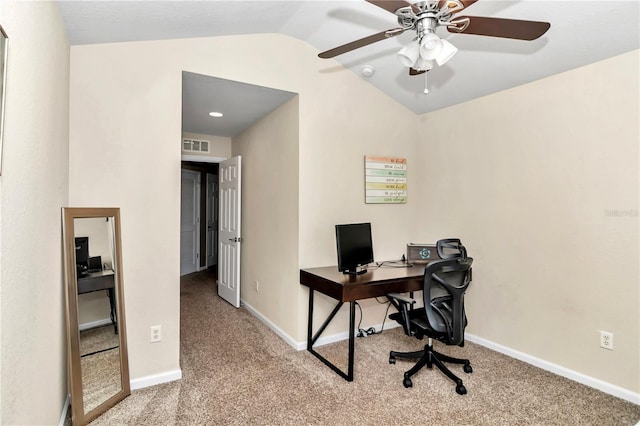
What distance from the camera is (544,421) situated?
6.82 feet

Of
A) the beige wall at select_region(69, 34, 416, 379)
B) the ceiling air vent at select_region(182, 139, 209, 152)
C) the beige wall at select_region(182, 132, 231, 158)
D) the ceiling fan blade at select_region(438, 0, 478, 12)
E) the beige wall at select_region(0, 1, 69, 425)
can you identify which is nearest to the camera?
the beige wall at select_region(0, 1, 69, 425)

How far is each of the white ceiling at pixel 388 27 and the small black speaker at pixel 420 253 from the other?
60.2 inches

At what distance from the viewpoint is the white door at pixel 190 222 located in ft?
21.4

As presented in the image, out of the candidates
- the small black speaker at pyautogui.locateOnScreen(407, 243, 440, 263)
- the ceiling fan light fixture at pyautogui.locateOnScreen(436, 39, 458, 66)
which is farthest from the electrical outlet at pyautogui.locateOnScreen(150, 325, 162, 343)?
the ceiling fan light fixture at pyautogui.locateOnScreen(436, 39, 458, 66)

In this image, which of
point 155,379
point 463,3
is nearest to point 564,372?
point 463,3

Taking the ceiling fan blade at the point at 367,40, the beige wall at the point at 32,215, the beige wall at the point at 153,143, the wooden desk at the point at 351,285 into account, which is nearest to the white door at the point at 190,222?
the beige wall at the point at 153,143

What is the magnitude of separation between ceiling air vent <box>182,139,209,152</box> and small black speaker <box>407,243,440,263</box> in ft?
10.2

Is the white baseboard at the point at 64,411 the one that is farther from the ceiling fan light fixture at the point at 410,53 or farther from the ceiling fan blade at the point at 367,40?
the ceiling fan light fixture at the point at 410,53

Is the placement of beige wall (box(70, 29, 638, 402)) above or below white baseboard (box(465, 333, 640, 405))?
above

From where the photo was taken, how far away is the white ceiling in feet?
6.72

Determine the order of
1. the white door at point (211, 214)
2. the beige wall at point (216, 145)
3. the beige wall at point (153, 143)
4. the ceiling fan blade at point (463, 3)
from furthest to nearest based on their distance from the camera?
the white door at point (211, 214) < the beige wall at point (216, 145) < the beige wall at point (153, 143) < the ceiling fan blade at point (463, 3)

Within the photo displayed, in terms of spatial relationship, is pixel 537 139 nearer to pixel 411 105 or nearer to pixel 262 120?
pixel 411 105

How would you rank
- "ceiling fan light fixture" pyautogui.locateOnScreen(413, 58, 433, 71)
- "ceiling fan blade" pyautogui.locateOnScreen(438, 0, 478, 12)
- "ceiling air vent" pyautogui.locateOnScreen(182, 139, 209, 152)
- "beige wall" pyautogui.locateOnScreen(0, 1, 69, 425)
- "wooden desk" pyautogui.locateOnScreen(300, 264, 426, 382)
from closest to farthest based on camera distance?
"beige wall" pyautogui.locateOnScreen(0, 1, 69, 425) → "ceiling fan blade" pyautogui.locateOnScreen(438, 0, 478, 12) → "ceiling fan light fixture" pyautogui.locateOnScreen(413, 58, 433, 71) → "wooden desk" pyautogui.locateOnScreen(300, 264, 426, 382) → "ceiling air vent" pyautogui.locateOnScreen(182, 139, 209, 152)

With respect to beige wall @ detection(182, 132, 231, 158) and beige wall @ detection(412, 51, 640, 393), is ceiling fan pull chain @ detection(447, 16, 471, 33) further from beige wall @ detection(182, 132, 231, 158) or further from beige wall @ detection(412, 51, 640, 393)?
beige wall @ detection(182, 132, 231, 158)
